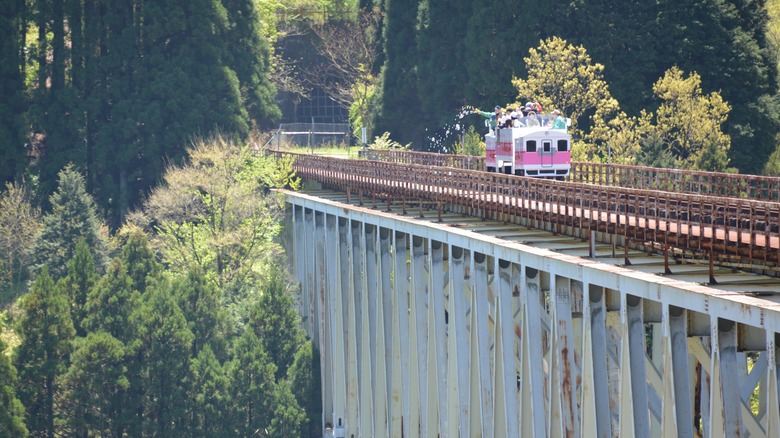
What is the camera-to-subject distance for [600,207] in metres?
36.6

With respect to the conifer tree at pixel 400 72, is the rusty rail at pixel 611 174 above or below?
below

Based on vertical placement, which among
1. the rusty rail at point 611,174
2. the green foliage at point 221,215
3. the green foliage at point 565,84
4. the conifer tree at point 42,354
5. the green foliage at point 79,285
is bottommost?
the conifer tree at point 42,354

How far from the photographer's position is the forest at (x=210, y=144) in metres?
61.2

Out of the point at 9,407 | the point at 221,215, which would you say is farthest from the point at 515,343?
the point at 221,215

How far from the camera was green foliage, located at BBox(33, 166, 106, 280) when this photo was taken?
75.9 metres

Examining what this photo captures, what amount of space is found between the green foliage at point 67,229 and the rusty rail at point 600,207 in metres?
17.9

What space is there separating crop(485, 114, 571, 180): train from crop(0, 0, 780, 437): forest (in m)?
14.5

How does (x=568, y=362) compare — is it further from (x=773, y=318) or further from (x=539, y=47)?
(x=539, y=47)

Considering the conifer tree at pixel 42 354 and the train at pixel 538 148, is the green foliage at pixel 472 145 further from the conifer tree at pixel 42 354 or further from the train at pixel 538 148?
the train at pixel 538 148

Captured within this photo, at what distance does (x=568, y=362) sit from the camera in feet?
108

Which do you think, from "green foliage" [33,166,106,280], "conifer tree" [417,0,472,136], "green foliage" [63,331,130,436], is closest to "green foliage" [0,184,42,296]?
"green foliage" [33,166,106,280]

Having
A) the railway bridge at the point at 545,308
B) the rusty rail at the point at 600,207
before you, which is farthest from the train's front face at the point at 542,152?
the railway bridge at the point at 545,308

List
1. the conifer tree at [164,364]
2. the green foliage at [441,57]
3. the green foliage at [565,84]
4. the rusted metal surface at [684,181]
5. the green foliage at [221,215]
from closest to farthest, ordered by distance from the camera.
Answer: the rusted metal surface at [684,181], the conifer tree at [164,364], the green foliage at [221,215], the green foliage at [565,84], the green foliage at [441,57]

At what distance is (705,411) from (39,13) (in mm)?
62093
